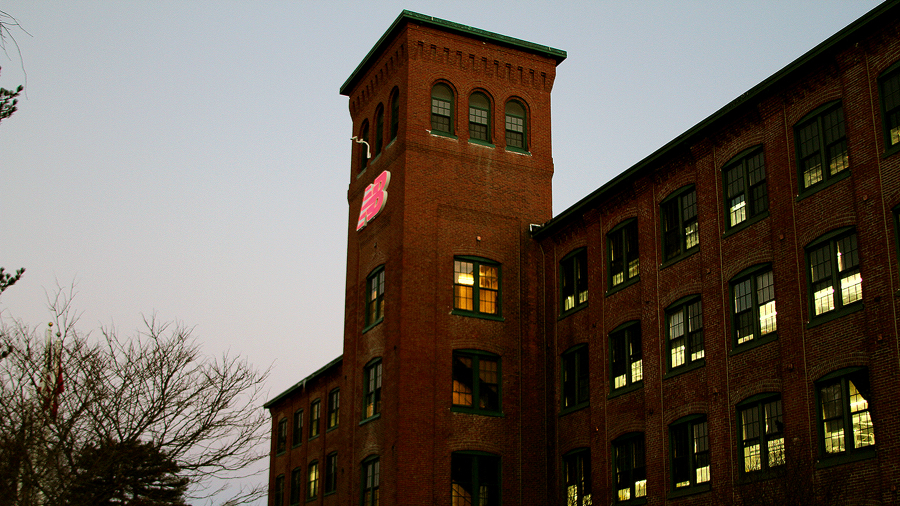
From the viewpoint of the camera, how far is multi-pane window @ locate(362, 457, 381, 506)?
3794 centimetres

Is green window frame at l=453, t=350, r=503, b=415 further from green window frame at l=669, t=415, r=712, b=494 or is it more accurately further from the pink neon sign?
green window frame at l=669, t=415, r=712, b=494

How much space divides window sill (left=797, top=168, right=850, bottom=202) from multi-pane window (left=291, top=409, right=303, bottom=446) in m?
36.6

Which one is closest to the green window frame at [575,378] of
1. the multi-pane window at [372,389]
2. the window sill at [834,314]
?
the multi-pane window at [372,389]

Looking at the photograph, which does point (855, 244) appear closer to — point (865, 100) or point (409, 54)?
point (865, 100)

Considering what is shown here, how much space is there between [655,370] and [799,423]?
22.0 ft

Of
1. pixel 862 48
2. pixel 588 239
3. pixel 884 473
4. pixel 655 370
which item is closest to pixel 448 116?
pixel 588 239

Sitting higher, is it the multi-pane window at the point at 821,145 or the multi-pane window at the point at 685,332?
the multi-pane window at the point at 821,145

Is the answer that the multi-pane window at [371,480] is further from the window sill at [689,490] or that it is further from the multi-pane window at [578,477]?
the window sill at [689,490]

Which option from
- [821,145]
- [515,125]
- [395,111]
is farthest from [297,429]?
[821,145]

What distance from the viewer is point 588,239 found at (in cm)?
3712

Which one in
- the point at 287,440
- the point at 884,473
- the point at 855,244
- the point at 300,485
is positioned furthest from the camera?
the point at 287,440

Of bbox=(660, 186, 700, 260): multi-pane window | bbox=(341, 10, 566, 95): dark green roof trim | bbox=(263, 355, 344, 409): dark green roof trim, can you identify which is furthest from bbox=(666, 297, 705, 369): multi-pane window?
bbox=(263, 355, 344, 409): dark green roof trim

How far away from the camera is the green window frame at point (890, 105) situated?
2444cm

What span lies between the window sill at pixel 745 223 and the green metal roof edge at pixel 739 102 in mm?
3314
